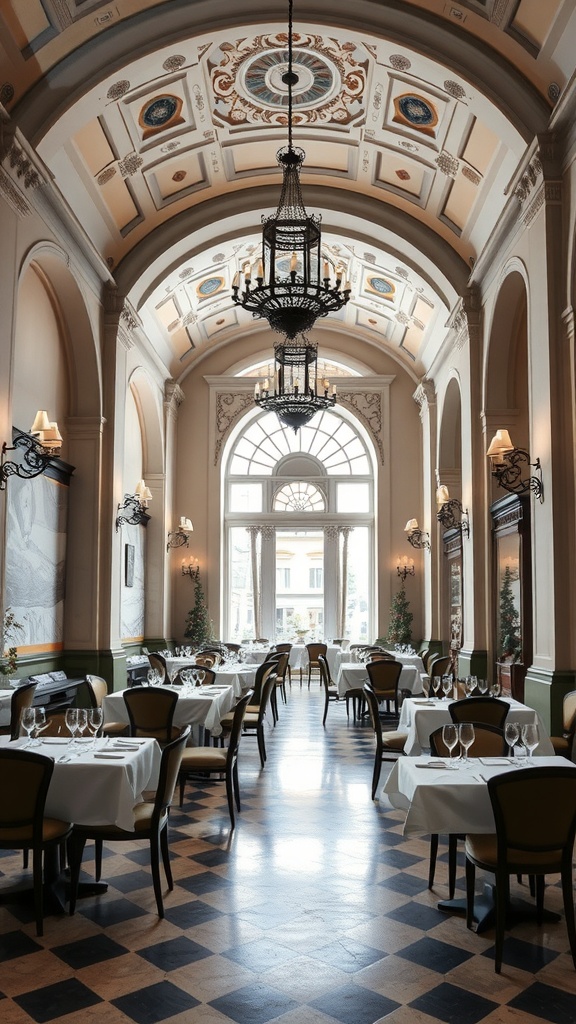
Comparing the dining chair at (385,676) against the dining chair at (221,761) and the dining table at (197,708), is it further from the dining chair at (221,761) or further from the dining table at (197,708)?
the dining chair at (221,761)

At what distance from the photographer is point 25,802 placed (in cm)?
410

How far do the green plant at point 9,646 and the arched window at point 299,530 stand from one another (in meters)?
9.01

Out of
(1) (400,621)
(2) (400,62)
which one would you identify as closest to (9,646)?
(2) (400,62)

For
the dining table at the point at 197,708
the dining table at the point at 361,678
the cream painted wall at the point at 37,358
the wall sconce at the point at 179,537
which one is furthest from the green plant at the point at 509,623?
the wall sconce at the point at 179,537

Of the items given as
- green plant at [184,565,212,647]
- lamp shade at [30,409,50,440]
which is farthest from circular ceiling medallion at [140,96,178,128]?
green plant at [184,565,212,647]

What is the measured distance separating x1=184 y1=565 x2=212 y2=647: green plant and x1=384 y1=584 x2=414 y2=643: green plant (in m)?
3.46

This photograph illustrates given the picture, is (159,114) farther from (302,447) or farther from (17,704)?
(302,447)

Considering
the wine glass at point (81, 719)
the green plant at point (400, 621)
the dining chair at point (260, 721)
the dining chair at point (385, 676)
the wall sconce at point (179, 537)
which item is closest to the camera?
the wine glass at point (81, 719)

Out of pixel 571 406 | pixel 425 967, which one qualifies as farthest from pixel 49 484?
pixel 425 967

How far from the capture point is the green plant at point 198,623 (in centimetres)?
1569

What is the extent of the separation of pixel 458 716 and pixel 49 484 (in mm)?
5719

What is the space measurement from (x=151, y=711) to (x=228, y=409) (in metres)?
10.7

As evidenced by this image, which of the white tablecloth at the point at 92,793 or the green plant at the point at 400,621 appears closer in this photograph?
the white tablecloth at the point at 92,793

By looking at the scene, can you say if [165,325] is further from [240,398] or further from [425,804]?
[425,804]
